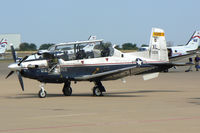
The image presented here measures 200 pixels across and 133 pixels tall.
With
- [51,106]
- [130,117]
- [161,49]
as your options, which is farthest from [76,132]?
[161,49]

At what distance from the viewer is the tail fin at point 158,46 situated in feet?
69.6

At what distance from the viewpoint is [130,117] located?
40.9ft

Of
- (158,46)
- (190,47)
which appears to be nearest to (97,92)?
(158,46)

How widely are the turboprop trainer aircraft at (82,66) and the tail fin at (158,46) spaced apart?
607mm

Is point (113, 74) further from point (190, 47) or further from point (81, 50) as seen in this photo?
point (190, 47)

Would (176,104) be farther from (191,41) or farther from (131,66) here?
(191,41)

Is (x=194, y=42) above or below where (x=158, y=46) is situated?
below

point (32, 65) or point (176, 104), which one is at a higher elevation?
point (32, 65)

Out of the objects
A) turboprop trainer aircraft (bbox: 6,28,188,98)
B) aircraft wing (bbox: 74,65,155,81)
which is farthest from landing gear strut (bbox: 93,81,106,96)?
aircraft wing (bbox: 74,65,155,81)

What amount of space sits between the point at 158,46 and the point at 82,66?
408 centimetres

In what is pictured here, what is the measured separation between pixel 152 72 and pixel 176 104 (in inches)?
191

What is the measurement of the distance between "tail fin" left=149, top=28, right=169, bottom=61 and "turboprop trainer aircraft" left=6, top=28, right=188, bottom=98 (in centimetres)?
61

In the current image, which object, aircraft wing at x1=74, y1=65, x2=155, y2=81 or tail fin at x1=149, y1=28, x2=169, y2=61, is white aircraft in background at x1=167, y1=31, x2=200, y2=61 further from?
aircraft wing at x1=74, y1=65, x2=155, y2=81

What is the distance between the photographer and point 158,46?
21.5m
